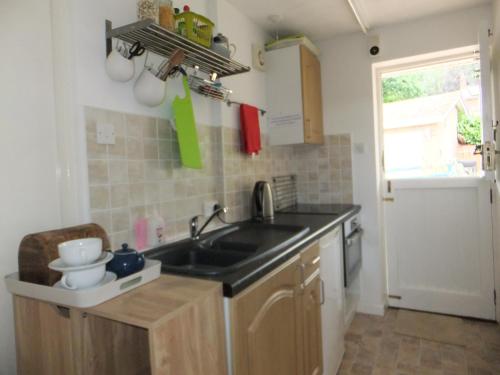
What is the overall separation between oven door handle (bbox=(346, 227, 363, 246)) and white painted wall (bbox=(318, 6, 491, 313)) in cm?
10

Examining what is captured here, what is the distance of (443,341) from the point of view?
220 centimetres

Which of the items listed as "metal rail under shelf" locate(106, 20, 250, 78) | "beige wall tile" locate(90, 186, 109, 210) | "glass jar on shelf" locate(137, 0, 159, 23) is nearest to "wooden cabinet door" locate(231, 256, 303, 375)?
"beige wall tile" locate(90, 186, 109, 210)

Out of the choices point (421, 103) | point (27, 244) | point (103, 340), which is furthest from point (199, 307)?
point (421, 103)

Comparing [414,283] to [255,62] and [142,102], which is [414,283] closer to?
[255,62]

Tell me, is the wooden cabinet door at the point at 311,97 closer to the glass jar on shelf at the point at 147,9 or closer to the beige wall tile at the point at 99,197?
the glass jar on shelf at the point at 147,9

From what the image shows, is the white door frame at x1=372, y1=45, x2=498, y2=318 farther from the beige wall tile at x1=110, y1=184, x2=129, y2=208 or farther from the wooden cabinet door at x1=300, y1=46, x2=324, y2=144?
the beige wall tile at x1=110, y1=184, x2=129, y2=208

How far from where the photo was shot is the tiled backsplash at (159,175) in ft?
4.13

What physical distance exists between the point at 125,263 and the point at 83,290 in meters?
0.16

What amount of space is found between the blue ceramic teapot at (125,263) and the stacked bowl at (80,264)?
0.23ft

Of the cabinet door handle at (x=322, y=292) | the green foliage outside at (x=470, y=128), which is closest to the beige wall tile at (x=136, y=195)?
the cabinet door handle at (x=322, y=292)

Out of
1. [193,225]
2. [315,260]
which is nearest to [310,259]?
[315,260]

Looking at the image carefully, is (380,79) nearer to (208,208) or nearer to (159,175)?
(208,208)

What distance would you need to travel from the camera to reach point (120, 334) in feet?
3.51

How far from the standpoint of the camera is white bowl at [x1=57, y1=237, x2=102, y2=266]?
32.5 inches
